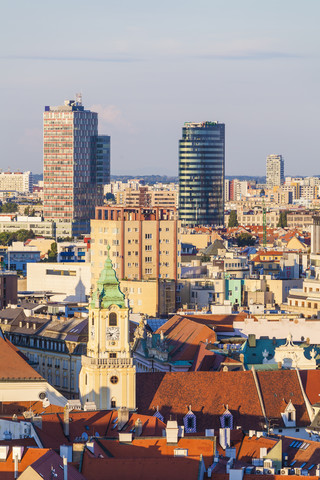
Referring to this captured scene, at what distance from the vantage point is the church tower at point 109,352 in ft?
290

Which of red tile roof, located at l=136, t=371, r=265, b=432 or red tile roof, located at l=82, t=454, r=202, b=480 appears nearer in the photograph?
red tile roof, located at l=82, t=454, r=202, b=480

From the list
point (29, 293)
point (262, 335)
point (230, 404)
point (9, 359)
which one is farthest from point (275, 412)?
point (29, 293)

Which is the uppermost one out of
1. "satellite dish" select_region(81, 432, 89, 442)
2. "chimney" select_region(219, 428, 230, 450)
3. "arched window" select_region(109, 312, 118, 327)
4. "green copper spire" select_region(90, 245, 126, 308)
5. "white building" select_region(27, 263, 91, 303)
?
"green copper spire" select_region(90, 245, 126, 308)

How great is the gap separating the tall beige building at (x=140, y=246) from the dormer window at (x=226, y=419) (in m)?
83.0

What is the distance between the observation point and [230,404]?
90.4 m

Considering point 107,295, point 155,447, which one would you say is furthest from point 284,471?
point 107,295

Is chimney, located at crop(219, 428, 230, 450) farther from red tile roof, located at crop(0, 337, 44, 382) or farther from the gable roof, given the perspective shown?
red tile roof, located at crop(0, 337, 44, 382)

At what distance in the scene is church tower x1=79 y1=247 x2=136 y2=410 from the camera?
88438mm

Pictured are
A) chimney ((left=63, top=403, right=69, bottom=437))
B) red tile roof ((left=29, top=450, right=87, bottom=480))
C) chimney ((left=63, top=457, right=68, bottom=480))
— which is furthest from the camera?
chimney ((left=63, top=403, right=69, bottom=437))

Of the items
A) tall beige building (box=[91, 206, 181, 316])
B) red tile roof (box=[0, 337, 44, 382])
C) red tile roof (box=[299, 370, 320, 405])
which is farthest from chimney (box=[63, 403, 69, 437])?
tall beige building (box=[91, 206, 181, 316])

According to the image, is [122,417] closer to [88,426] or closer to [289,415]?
[88,426]

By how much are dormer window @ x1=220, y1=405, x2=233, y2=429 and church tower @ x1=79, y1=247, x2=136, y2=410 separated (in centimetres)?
407

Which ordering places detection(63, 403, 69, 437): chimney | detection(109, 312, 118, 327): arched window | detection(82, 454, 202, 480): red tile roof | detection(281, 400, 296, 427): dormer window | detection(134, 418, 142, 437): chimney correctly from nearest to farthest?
detection(82, 454, 202, 480): red tile roof
detection(134, 418, 142, 437): chimney
detection(63, 403, 69, 437): chimney
detection(109, 312, 118, 327): arched window
detection(281, 400, 296, 427): dormer window

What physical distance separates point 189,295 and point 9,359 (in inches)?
2844
